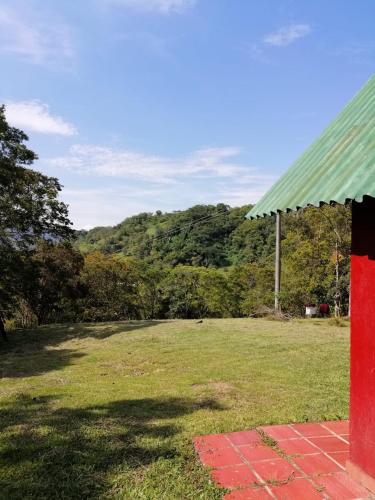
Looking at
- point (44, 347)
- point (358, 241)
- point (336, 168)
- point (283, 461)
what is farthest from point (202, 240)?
point (336, 168)

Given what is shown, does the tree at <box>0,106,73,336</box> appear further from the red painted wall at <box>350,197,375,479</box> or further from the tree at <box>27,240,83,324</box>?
the red painted wall at <box>350,197,375,479</box>

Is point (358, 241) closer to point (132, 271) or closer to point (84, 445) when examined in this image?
point (84, 445)

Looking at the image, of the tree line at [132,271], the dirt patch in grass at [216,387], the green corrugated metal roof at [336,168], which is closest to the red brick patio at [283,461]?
the dirt patch in grass at [216,387]

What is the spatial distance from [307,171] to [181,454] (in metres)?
2.39

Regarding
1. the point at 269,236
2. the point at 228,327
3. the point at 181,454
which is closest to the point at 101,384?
the point at 181,454

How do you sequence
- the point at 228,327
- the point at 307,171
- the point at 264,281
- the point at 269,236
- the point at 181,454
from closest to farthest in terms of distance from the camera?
the point at 307,171
the point at 181,454
the point at 228,327
the point at 264,281
the point at 269,236

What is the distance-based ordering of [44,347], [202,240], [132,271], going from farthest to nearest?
1. [202,240]
2. [132,271]
3. [44,347]

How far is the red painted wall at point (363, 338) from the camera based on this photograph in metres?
2.68

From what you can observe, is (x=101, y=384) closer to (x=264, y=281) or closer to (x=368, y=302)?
(x=368, y=302)

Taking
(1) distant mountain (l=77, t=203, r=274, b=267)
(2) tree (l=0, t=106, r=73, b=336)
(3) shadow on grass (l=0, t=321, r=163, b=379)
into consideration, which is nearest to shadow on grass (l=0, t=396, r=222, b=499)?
(3) shadow on grass (l=0, t=321, r=163, b=379)

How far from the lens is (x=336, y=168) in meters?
2.67

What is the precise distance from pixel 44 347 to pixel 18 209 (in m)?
4.53

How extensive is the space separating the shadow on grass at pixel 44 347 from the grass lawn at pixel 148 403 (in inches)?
3.6

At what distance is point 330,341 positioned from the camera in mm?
9227
